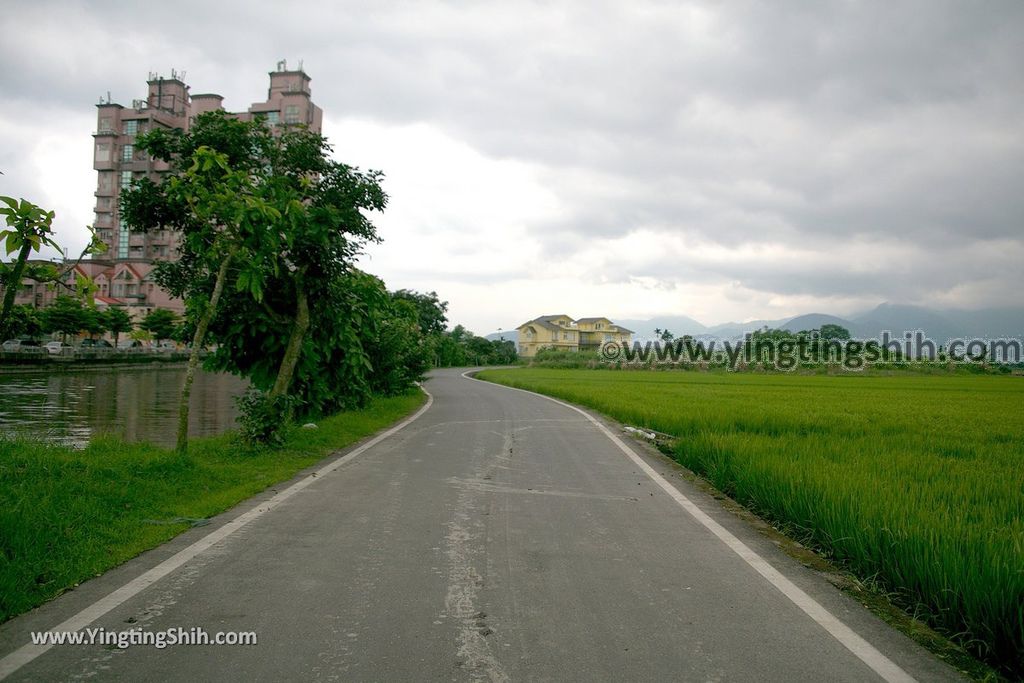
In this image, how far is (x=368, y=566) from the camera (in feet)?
15.4

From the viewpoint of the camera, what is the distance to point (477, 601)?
4.06 meters

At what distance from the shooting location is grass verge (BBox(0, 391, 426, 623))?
14.8ft

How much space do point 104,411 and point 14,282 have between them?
52.7 ft

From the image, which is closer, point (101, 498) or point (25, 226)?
point (25, 226)

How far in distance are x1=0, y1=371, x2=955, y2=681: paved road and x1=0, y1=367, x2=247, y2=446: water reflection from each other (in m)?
8.33

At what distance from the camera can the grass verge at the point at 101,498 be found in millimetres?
4516

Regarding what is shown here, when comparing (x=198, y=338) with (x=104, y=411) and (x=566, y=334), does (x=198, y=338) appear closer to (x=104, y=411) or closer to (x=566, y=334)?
(x=104, y=411)

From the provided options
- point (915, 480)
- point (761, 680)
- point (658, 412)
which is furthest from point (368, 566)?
point (658, 412)

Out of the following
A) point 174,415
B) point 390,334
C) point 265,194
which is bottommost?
point 174,415

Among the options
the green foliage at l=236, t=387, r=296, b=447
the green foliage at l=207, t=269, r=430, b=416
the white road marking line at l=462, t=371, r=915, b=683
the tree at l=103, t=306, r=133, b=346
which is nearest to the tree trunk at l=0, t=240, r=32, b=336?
the green foliage at l=236, t=387, r=296, b=447

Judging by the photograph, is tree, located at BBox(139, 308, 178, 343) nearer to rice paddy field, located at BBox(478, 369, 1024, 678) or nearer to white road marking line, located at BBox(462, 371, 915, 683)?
rice paddy field, located at BBox(478, 369, 1024, 678)

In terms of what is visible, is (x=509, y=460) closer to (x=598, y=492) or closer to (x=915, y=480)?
(x=598, y=492)

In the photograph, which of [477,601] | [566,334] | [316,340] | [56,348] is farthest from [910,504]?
[566,334]

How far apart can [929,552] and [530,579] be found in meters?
2.60
